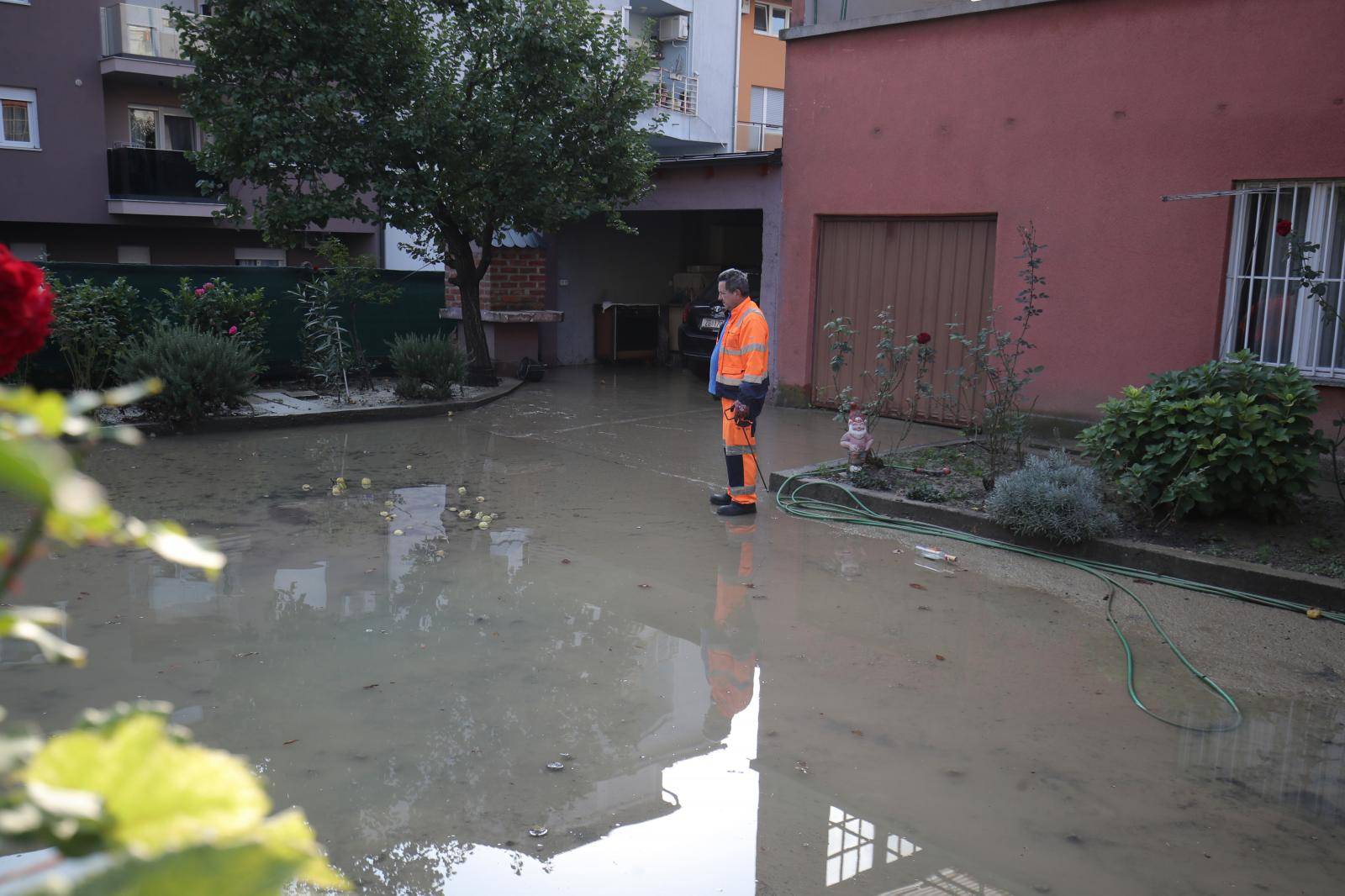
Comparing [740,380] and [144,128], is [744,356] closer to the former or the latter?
[740,380]

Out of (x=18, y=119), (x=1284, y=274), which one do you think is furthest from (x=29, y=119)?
(x=1284, y=274)

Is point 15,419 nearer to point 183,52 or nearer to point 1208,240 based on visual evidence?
point 1208,240

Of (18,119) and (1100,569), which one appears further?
(18,119)

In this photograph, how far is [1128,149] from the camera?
10.9 meters

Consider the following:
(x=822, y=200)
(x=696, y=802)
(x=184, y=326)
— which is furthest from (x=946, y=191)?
(x=696, y=802)

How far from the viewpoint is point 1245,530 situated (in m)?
7.55

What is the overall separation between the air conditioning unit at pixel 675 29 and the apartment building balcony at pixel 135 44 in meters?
12.1

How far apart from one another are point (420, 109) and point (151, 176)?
1363 centimetres

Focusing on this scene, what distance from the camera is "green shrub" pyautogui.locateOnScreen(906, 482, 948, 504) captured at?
864 centimetres

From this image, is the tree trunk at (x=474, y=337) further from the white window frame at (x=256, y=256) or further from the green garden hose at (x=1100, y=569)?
the white window frame at (x=256, y=256)

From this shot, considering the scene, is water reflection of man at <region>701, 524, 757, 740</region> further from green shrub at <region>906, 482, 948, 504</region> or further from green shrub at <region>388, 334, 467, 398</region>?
green shrub at <region>388, 334, 467, 398</region>

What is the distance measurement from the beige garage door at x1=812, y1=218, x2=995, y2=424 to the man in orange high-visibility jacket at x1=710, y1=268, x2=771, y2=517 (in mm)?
4423

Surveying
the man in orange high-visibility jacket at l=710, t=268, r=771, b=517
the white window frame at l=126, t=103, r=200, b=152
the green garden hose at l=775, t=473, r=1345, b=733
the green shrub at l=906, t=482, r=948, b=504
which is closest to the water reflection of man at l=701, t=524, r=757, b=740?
the man in orange high-visibility jacket at l=710, t=268, r=771, b=517

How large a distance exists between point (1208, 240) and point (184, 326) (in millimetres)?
10759
